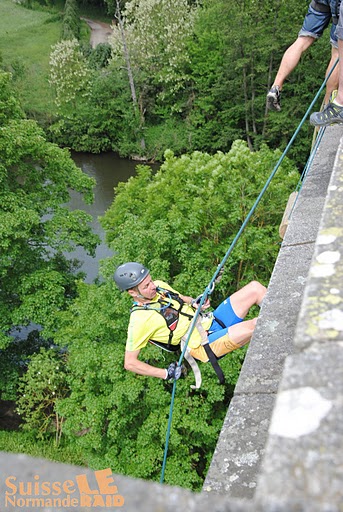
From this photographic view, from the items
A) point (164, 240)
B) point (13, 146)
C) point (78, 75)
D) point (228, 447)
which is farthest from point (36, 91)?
point (228, 447)

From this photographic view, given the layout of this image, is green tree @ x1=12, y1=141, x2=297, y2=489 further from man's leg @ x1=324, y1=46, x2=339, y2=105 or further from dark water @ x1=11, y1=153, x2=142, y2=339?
dark water @ x1=11, y1=153, x2=142, y2=339

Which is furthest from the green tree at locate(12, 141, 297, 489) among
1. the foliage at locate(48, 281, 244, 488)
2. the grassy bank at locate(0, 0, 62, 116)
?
the grassy bank at locate(0, 0, 62, 116)

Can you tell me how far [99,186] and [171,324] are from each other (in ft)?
85.6

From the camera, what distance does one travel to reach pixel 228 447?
3.11m

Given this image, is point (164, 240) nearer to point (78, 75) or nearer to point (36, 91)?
point (78, 75)

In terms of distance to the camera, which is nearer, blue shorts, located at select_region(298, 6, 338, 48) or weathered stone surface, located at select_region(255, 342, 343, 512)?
weathered stone surface, located at select_region(255, 342, 343, 512)

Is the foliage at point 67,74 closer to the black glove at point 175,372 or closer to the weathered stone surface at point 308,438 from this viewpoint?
the black glove at point 175,372

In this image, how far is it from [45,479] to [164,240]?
10009 mm

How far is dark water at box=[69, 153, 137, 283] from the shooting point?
22797mm

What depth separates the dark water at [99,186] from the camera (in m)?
22.8

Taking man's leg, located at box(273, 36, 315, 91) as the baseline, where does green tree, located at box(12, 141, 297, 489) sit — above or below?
below

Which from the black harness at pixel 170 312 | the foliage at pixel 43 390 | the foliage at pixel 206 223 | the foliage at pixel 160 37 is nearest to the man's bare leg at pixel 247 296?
the black harness at pixel 170 312

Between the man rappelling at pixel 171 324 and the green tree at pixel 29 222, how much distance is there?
1028 centimetres

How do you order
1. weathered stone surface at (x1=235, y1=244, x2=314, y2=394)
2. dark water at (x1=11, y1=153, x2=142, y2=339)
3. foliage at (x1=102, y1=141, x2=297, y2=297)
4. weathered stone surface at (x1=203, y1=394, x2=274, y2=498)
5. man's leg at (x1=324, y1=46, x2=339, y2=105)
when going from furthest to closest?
dark water at (x1=11, y1=153, x2=142, y2=339) < foliage at (x1=102, y1=141, x2=297, y2=297) < man's leg at (x1=324, y1=46, x2=339, y2=105) < weathered stone surface at (x1=235, y1=244, x2=314, y2=394) < weathered stone surface at (x1=203, y1=394, x2=274, y2=498)
